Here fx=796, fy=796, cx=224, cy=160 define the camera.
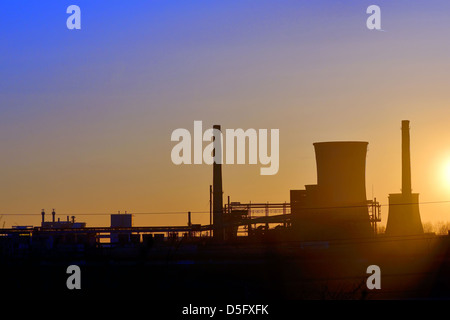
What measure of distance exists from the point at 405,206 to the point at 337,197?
9.07 m

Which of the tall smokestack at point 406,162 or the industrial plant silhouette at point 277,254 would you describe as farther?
the tall smokestack at point 406,162

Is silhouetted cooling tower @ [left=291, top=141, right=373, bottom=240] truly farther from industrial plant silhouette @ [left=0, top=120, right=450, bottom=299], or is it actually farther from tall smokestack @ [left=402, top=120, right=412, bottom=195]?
tall smokestack @ [left=402, top=120, right=412, bottom=195]

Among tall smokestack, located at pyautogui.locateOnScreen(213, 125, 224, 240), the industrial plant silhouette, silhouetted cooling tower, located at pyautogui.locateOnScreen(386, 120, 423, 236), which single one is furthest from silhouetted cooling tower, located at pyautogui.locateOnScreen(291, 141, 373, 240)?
tall smokestack, located at pyautogui.locateOnScreen(213, 125, 224, 240)

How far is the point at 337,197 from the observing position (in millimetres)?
65875

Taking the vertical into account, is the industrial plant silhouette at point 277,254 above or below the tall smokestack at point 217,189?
below

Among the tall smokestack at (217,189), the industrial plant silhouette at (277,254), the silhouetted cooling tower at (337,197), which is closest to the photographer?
the industrial plant silhouette at (277,254)

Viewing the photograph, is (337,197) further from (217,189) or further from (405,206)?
(217,189)

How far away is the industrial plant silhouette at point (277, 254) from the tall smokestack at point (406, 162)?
3.6 inches

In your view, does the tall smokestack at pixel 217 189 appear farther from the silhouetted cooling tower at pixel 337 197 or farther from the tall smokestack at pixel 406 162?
the tall smokestack at pixel 406 162

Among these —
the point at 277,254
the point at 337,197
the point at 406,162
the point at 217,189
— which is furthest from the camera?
the point at 406,162

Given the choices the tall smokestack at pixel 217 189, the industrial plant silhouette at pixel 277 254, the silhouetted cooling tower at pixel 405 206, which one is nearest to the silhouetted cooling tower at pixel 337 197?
the industrial plant silhouette at pixel 277 254

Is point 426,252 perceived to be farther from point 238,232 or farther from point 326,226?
point 238,232

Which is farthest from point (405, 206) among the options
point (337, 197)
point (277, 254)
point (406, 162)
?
point (277, 254)

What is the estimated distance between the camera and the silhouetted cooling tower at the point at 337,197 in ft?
213
